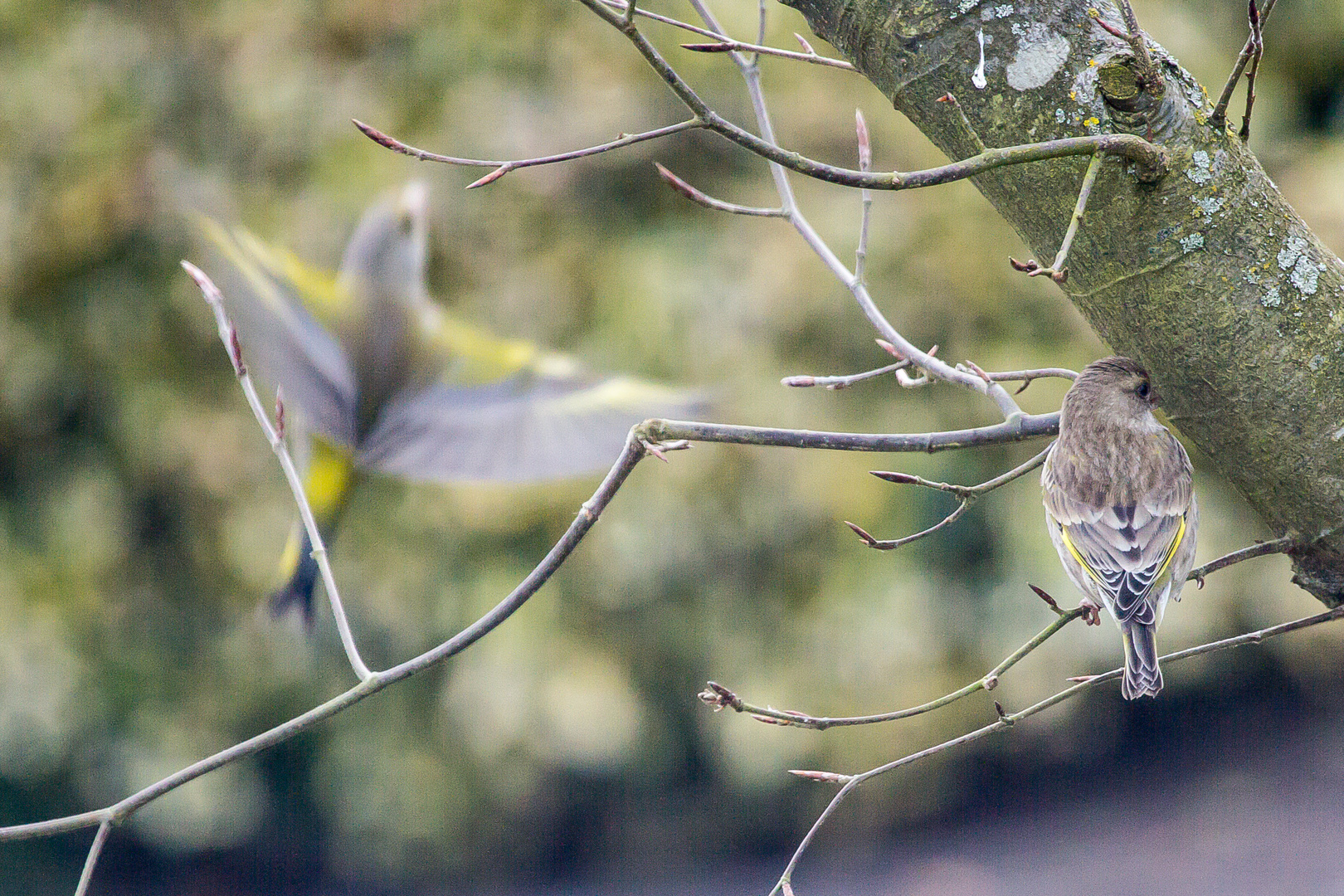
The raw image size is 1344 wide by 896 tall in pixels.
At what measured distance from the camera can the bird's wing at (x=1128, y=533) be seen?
1.12 metres

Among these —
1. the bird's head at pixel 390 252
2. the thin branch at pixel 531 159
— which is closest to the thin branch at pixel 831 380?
the thin branch at pixel 531 159

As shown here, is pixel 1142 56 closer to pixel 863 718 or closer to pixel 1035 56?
pixel 1035 56

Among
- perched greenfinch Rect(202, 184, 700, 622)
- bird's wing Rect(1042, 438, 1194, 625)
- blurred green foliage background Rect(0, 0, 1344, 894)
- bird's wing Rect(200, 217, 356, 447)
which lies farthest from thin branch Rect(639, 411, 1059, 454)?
blurred green foliage background Rect(0, 0, 1344, 894)

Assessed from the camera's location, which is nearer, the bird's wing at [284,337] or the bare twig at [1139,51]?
the bare twig at [1139,51]

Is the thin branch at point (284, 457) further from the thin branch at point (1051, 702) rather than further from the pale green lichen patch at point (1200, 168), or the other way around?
the pale green lichen patch at point (1200, 168)

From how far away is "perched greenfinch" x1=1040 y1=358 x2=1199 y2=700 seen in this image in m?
1.09

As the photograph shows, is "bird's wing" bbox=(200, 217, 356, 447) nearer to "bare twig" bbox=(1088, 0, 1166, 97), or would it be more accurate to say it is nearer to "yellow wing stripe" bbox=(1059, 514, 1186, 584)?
"yellow wing stripe" bbox=(1059, 514, 1186, 584)

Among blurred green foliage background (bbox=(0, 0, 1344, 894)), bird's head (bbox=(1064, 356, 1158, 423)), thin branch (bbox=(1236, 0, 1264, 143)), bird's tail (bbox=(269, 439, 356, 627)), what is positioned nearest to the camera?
thin branch (bbox=(1236, 0, 1264, 143))

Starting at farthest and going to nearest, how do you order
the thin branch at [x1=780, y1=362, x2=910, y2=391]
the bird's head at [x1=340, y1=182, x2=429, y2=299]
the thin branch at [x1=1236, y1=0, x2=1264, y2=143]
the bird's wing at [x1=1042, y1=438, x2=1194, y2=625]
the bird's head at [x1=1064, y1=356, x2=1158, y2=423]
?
the bird's head at [x1=340, y1=182, x2=429, y2=299]
the bird's wing at [x1=1042, y1=438, x2=1194, y2=625]
the bird's head at [x1=1064, y1=356, x2=1158, y2=423]
the thin branch at [x1=780, y1=362, x2=910, y2=391]
the thin branch at [x1=1236, y1=0, x2=1264, y2=143]

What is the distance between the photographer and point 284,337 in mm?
1836

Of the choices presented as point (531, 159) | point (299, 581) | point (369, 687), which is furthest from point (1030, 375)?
point (299, 581)

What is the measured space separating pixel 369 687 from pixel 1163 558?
2.61 ft

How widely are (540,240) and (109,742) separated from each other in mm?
1783

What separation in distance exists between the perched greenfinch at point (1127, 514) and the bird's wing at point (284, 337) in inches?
46.2
